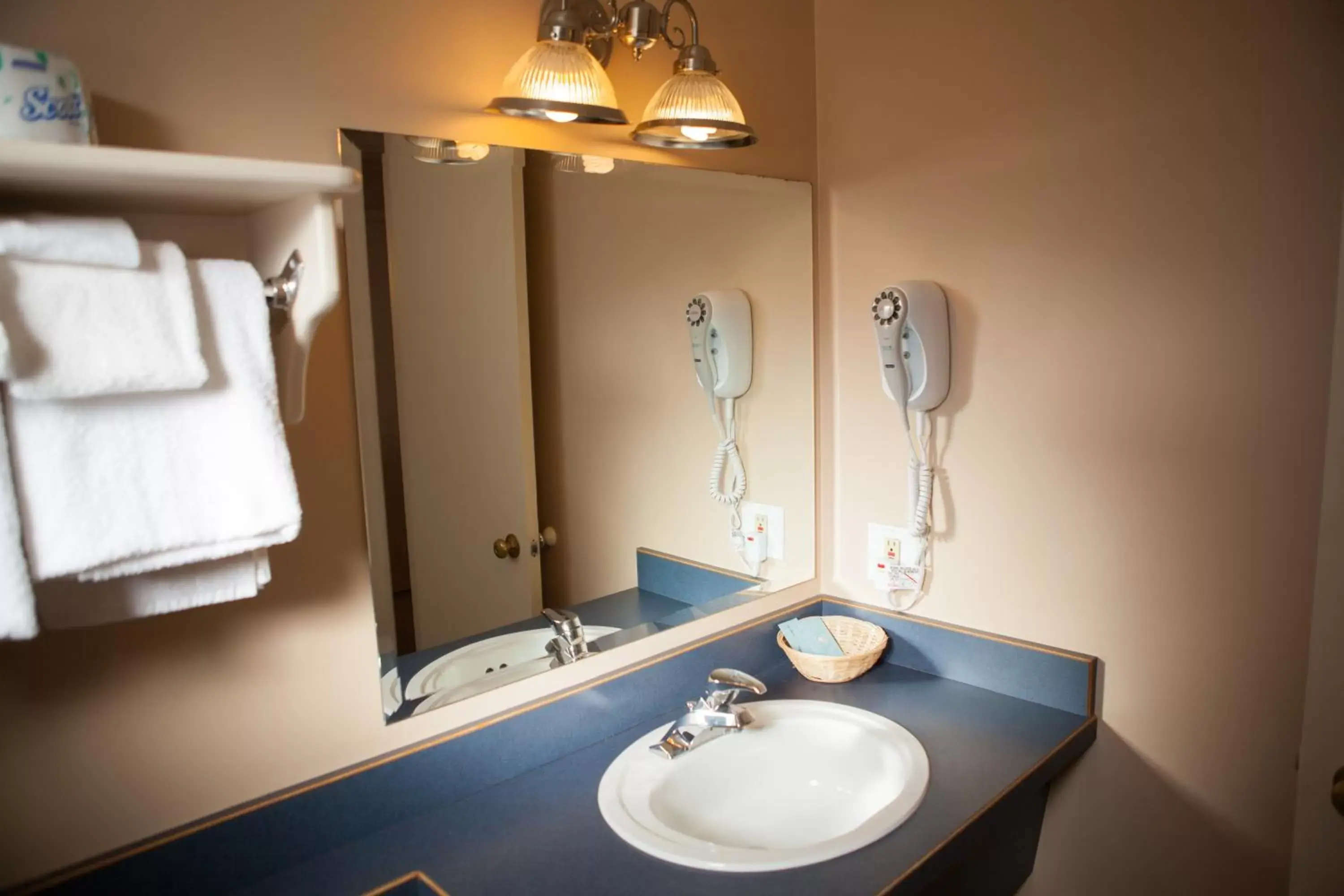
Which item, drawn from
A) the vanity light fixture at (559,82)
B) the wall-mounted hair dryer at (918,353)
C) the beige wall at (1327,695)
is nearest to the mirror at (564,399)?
the vanity light fixture at (559,82)

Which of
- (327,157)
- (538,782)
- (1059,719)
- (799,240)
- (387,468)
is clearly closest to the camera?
(327,157)

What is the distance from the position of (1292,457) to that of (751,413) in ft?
2.94

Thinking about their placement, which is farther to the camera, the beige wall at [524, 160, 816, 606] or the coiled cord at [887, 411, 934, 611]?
the coiled cord at [887, 411, 934, 611]

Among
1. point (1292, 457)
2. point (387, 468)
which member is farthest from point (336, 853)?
point (1292, 457)

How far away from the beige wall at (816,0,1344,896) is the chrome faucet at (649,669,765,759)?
1.56 feet

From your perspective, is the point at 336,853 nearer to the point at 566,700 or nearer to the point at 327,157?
the point at 566,700

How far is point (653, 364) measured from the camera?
5.41ft

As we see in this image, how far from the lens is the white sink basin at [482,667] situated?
1249 millimetres

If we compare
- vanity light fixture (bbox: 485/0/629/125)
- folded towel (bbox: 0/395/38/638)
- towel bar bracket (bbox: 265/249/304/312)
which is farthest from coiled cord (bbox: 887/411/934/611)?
folded towel (bbox: 0/395/38/638)

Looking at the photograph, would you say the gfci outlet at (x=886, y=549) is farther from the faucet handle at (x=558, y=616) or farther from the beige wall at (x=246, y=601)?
the beige wall at (x=246, y=601)

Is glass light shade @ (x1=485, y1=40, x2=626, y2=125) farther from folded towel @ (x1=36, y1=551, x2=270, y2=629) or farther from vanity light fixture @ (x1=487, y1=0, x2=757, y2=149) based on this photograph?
folded towel @ (x1=36, y1=551, x2=270, y2=629)

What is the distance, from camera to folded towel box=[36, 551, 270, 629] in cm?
82

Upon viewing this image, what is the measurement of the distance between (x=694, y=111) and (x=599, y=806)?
1046 mm

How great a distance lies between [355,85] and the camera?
1.11 metres
